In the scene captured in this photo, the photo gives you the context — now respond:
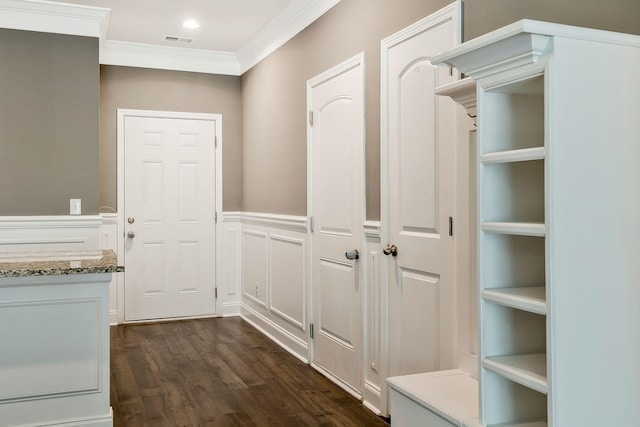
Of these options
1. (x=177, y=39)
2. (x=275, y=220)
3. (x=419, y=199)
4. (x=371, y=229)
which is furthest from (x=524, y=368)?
(x=177, y=39)

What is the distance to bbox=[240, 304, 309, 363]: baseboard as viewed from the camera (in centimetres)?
449

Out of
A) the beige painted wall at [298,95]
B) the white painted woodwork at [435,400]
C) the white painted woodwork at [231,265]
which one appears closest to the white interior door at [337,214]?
the beige painted wall at [298,95]

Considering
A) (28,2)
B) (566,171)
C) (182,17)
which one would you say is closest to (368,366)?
(566,171)

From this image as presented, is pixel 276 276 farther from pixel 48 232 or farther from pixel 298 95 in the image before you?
pixel 48 232

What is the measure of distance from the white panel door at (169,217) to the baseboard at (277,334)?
0.50 metres

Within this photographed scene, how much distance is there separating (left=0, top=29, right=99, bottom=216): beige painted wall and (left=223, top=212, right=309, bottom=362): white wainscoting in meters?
1.49

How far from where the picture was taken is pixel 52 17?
443cm

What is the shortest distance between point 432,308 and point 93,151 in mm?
3027

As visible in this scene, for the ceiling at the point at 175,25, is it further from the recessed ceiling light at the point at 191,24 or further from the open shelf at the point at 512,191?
the open shelf at the point at 512,191

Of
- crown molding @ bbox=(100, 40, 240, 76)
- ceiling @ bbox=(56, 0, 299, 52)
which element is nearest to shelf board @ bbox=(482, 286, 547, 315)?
ceiling @ bbox=(56, 0, 299, 52)

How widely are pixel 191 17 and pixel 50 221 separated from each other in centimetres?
192

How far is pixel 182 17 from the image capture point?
4.71 m

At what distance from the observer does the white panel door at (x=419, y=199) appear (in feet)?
9.00

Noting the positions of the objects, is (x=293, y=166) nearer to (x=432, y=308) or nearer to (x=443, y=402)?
(x=432, y=308)
